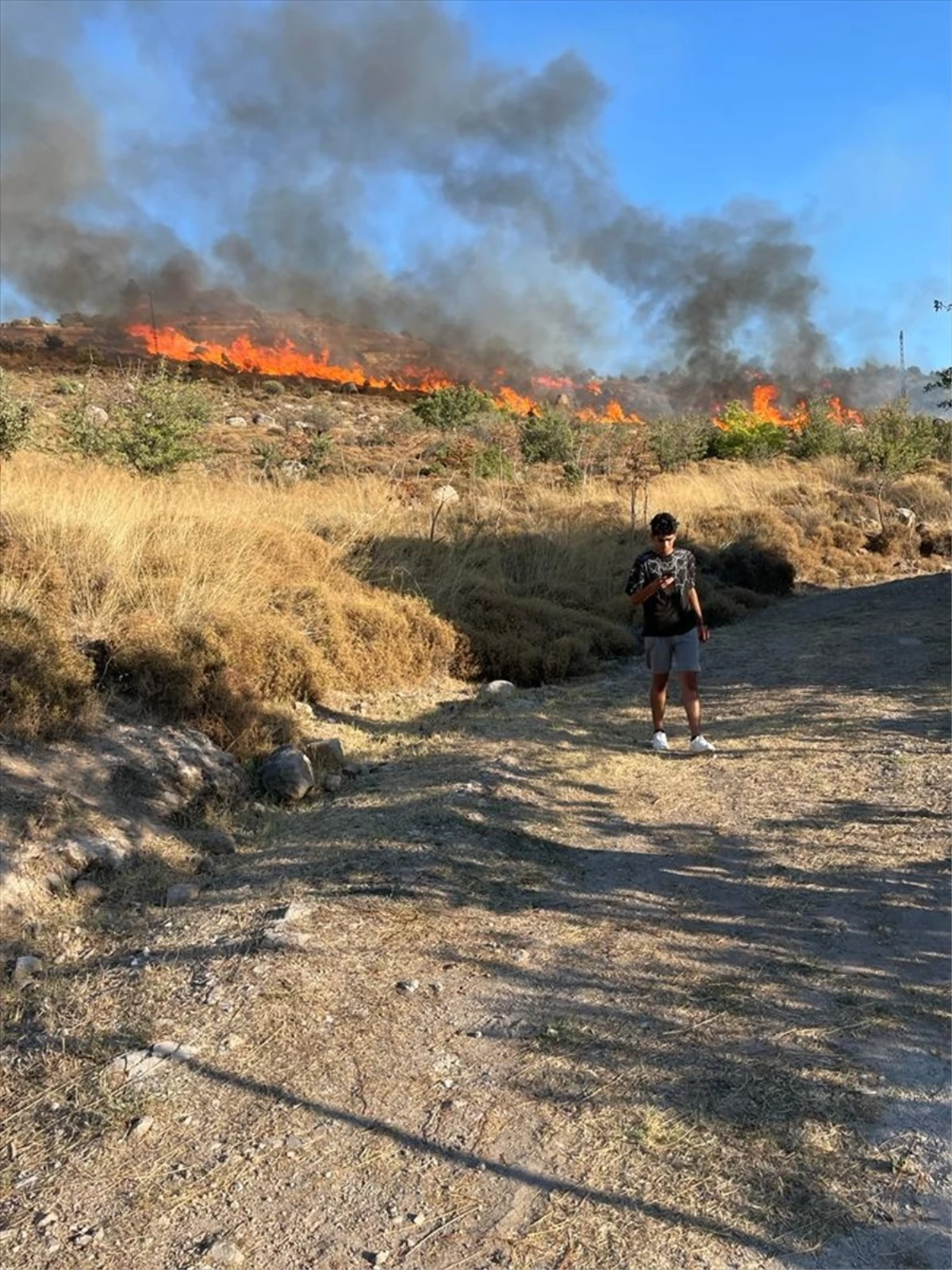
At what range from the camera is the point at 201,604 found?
258 inches

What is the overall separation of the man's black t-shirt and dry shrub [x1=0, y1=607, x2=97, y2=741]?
11.3 feet

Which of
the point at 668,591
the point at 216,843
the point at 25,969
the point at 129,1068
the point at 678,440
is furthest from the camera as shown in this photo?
the point at 678,440

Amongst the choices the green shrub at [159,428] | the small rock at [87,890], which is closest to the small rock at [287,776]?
the small rock at [87,890]

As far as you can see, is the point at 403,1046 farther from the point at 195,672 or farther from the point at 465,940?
the point at 195,672

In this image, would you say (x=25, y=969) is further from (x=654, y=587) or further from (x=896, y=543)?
(x=896, y=543)

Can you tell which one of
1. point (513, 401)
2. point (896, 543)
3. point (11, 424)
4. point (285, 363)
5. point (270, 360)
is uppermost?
point (270, 360)

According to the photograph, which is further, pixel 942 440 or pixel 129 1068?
pixel 942 440

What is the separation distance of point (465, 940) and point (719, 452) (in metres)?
26.7

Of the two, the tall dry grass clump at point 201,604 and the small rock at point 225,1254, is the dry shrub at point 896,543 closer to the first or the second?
the tall dry grass clump at point 201,604

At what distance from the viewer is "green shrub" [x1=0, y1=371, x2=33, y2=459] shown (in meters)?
11.3

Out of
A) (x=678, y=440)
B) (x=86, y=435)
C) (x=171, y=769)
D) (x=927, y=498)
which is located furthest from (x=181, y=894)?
(x=678, y=440)

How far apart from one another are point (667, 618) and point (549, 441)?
18.7 meters

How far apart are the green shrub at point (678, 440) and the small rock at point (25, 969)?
21.7 meters

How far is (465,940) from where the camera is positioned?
11.5 ft
